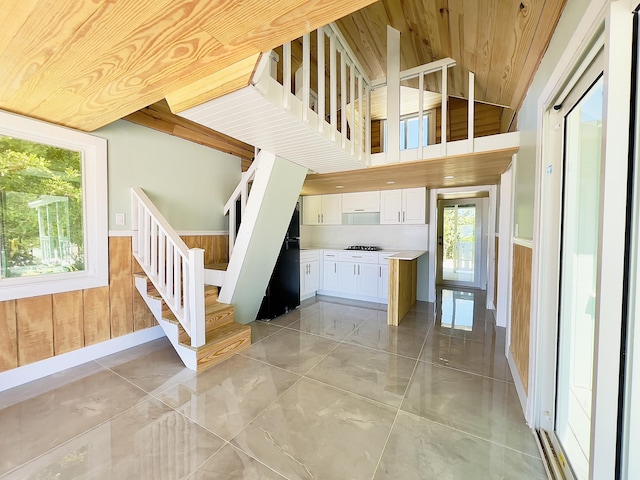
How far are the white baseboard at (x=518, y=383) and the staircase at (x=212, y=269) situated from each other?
2370mm

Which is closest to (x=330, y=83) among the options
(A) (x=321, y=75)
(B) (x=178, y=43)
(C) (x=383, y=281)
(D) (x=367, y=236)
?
(A) (x=321, y=75)

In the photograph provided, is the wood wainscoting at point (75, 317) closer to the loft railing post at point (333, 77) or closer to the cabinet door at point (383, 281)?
the loft railing post at point (333, 77)

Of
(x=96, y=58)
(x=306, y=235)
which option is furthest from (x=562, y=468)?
(x=306, y=235)

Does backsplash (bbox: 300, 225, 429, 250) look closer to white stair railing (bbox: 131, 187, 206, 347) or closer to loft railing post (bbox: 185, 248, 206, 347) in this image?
white stair railing (bbox: 131, 187, 206, 347)

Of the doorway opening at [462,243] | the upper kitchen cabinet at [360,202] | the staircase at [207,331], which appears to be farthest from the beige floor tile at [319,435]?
the doorway opening at [462,243]

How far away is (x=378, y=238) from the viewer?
5.04 metres

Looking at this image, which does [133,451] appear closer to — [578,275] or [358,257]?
[578,275]

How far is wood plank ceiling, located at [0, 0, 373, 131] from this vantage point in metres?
1.02

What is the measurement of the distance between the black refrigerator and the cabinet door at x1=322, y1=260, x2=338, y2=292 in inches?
35.3

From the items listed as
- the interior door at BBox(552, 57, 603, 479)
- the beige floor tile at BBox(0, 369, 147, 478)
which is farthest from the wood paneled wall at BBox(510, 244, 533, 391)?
the beige floor tile at BBox(0, 369, 147, 478)

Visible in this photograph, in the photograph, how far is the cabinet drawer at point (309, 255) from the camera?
444 cm

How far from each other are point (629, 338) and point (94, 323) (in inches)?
143

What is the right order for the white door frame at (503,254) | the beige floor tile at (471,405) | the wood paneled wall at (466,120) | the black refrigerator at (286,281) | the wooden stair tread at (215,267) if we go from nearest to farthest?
the beige floor tile at (471,405) < the white door frame at (503,254) < the wooden stair tread at (215,267) < the black refrigerator at (286,281) < the wood paneled wall at (466,120)

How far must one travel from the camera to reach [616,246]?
0.84 metres
